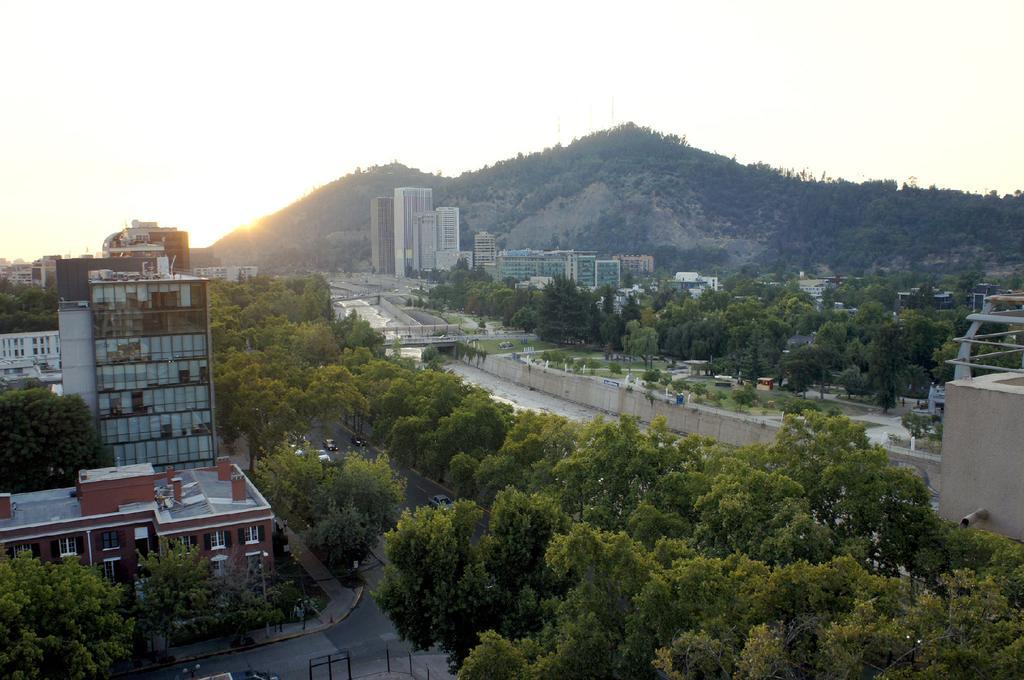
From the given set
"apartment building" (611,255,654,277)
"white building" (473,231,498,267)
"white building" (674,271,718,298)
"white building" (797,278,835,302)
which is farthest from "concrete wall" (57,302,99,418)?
"white building" (473,231,498,267)

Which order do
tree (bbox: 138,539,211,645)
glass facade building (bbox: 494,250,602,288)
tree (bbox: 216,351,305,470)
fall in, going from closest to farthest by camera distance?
tree (bbox: 138,539,211,645) < tree (bbox: 216,351,305,470) < glass facade building (bbox: 494,250,602,288)

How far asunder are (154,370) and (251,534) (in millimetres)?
9452

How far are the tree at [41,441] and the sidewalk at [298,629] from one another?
797 centimetres

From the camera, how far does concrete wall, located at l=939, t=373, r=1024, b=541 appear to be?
12570 mm

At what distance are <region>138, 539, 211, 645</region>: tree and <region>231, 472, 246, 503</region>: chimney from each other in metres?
3.20

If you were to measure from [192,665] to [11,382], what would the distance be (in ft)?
99.7

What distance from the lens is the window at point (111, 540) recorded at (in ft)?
70.1

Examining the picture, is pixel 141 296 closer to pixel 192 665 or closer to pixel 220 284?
pixel 192 665

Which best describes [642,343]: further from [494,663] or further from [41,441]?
[494,663]

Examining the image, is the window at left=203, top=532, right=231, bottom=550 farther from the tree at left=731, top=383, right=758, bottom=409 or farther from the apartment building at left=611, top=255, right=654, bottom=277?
the apartment building at left=611, top=255, right=654, bottom=277

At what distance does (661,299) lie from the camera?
9225 cm

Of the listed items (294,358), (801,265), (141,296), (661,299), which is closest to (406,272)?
(801,265)

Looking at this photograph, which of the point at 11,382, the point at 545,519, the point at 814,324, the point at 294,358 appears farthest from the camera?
the point at 814,324

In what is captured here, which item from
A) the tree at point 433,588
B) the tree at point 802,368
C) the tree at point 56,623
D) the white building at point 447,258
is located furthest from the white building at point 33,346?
the white building at point 447,258
